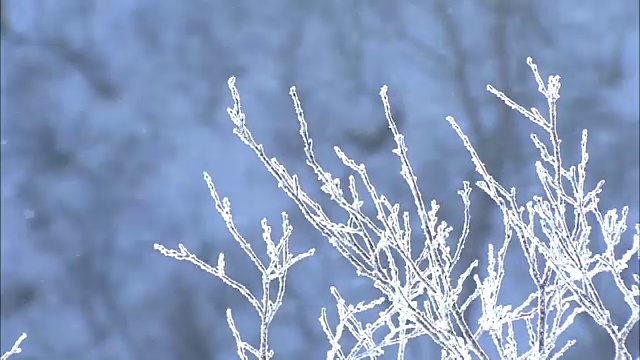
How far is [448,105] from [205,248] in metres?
2.61

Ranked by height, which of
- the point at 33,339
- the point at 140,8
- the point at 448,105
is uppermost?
the point at 140,8

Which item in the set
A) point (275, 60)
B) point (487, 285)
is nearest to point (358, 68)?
point (275, 60)

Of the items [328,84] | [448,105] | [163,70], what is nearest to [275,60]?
[328,84]

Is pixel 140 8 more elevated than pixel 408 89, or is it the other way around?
pixel 140 8

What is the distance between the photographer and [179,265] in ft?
23.8

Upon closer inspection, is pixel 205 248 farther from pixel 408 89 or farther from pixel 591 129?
pixel 591 129

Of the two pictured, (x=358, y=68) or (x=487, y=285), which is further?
(x=358, y=68)

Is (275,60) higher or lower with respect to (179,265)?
higher

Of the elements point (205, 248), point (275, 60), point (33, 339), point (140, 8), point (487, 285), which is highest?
point (140, 8)

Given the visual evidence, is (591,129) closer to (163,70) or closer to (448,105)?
(448,105)

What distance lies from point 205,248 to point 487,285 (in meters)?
5.17

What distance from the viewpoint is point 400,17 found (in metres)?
7.56

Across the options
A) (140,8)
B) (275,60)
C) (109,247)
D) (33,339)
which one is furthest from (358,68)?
(33,339)

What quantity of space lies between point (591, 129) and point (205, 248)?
3669mm
